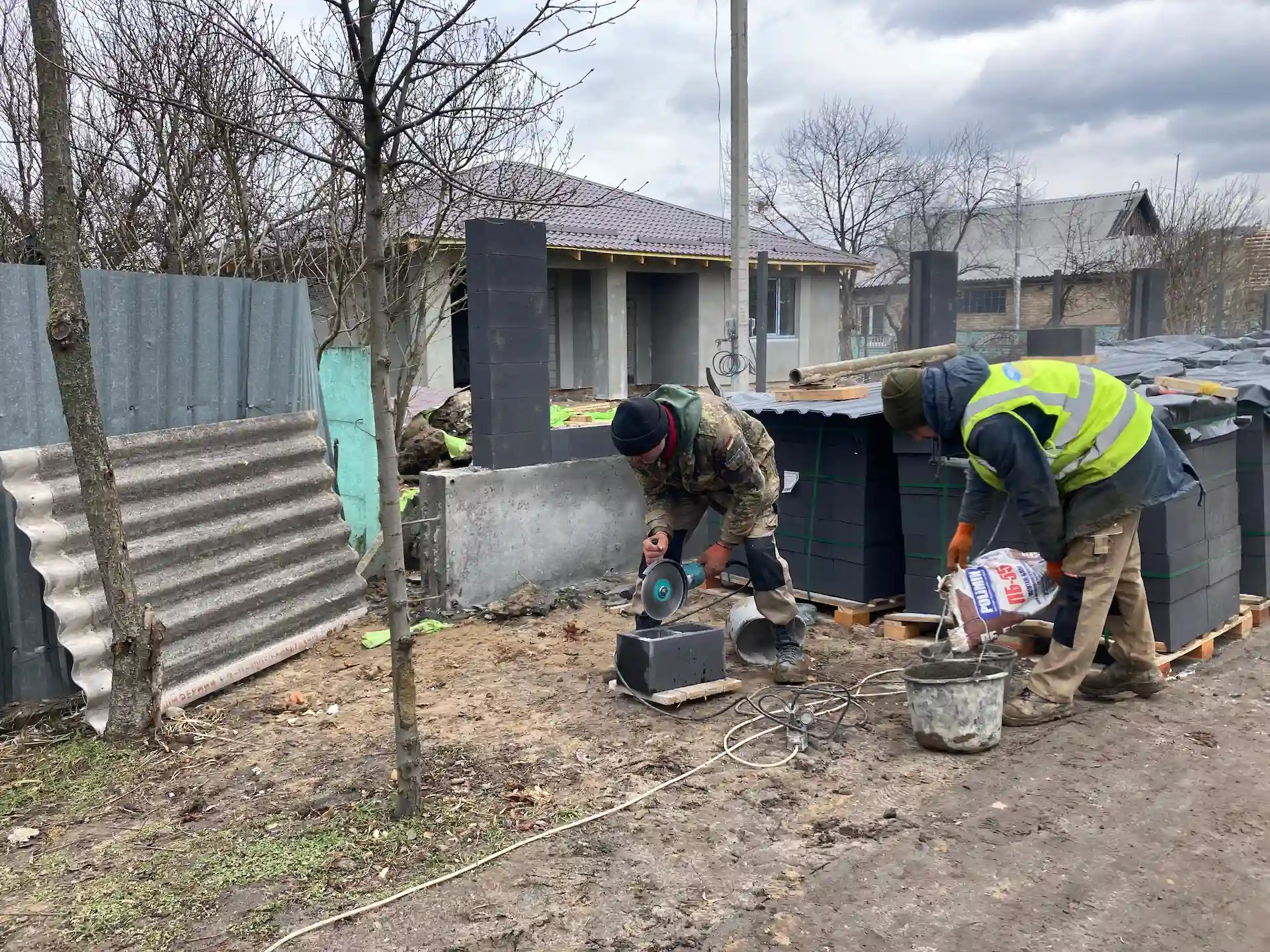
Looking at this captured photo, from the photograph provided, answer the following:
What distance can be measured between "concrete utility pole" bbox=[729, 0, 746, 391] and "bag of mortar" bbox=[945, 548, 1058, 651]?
825 cm

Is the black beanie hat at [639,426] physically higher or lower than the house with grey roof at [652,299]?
lower

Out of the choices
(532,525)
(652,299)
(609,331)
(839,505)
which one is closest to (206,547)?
(532,525)

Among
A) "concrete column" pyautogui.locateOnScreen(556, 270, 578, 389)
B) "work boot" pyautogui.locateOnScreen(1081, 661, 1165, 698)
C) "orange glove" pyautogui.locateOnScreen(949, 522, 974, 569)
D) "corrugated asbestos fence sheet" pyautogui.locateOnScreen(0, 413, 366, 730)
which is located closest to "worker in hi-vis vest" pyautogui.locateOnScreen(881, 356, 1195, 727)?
"work boot" pyautogui.locateOnScreen(1081, 661, 1165, 698)

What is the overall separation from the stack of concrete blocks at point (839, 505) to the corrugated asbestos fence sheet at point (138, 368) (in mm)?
3136

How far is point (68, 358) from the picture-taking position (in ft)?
13.5

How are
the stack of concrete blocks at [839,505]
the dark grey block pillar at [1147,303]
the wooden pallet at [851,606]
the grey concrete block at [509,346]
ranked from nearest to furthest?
the stack of concrete blocks at [839,505] < the wooden pallet at [851,606] < the grey concrete block at [509,346] < the dark grey block pillar at [1147,303]

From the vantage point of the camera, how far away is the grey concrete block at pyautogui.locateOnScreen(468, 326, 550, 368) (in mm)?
6801

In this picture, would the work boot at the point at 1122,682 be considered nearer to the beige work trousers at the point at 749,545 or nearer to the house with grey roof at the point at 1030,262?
the beige work trousers at the point at 749,545

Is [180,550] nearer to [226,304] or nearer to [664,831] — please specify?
[226,304]

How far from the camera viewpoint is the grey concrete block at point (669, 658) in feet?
15.9

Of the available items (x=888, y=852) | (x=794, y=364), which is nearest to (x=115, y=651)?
(x=888, y=852)

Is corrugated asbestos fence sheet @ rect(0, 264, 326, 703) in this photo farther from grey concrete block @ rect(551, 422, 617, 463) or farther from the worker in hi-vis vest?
the worker in hi-vis vest

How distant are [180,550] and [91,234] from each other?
6.08m

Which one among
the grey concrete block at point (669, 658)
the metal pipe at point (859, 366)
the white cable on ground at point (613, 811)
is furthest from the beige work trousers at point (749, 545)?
the metal pipe at point (859, 366)
